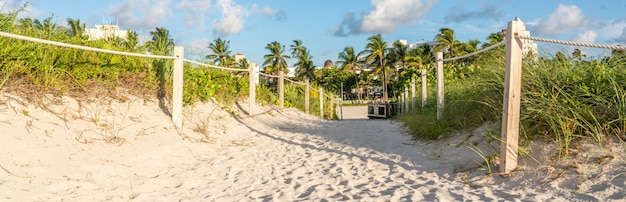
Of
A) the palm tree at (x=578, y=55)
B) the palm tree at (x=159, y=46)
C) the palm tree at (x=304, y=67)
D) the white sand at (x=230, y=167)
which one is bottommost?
the white sand at (x=230, y=167)

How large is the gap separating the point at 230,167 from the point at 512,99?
2.53 metres

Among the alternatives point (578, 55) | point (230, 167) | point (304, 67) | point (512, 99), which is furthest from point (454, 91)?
point (304, 67)

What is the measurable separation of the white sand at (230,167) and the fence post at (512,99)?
121 mm

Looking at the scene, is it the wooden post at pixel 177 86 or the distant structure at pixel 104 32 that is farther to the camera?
the distant structure at pixel 104 32

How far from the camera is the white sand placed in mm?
2924

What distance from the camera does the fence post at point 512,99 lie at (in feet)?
10.8

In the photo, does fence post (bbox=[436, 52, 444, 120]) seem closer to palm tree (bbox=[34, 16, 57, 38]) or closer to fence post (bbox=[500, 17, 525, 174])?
fence post (bbox=[500, 17, 525, 174])

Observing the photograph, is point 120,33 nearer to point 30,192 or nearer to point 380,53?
point 30,192

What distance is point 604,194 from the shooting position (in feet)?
8.67

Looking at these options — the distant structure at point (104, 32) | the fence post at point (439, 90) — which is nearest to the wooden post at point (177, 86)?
the distant structure at point (104, 32)

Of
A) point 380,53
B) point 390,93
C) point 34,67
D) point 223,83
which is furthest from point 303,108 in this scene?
point 390,93

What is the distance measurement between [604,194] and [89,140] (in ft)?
13.3

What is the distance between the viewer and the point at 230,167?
4.22 metres

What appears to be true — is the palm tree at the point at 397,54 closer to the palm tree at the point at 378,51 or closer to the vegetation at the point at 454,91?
the palm tree at the point at 378,51
